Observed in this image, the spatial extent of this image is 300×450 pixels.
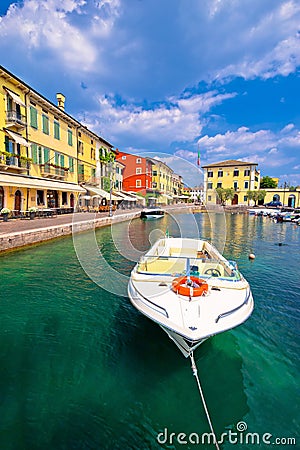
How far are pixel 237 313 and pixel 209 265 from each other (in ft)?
6.70

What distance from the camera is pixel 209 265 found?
19.0 ft

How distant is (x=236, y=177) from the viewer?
6153 cm

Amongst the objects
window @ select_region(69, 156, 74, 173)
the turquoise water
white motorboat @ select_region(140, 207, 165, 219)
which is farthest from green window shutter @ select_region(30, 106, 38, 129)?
the turquoise water

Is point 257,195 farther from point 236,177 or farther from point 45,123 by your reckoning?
point 45,123

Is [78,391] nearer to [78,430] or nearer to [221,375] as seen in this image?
[78,430]

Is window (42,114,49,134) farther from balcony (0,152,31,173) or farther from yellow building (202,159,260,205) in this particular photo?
yellow building (202,159,260,205)

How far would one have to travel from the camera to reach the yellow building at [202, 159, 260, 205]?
59.9m

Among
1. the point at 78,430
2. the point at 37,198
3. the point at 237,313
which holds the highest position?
the point at 37,198

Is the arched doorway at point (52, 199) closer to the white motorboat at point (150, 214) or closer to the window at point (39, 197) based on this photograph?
the window at point (39, 197)

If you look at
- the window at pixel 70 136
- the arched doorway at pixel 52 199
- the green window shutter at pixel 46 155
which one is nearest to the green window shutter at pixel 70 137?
the window at pixel 70 136

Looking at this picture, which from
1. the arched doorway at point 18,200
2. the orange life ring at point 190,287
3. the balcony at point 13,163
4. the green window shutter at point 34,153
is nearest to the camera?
the orange life ring at point 190,287

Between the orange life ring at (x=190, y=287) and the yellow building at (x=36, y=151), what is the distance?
50.3ft

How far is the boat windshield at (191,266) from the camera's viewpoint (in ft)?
17.2

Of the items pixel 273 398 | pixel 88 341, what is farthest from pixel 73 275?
pixel 273 398
